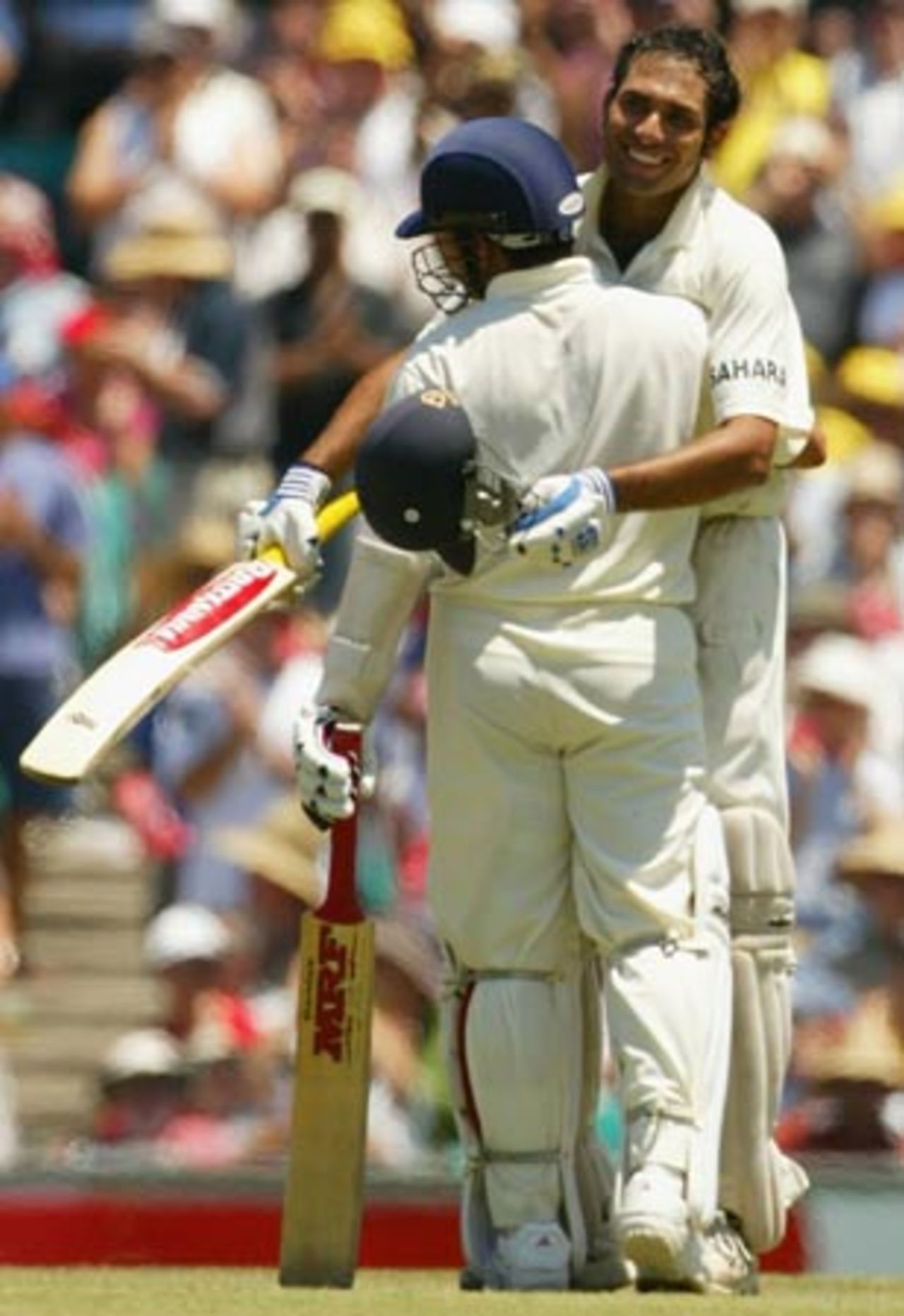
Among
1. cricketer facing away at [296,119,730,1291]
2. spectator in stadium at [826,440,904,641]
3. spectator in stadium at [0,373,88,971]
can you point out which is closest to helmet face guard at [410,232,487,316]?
cricketer facing away at [296,119,730,1291]

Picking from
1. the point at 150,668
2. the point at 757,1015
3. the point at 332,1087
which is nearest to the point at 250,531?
the point at 150,668

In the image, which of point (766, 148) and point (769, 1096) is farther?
point (766, 148)

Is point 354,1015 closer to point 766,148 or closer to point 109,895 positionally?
point 109,895

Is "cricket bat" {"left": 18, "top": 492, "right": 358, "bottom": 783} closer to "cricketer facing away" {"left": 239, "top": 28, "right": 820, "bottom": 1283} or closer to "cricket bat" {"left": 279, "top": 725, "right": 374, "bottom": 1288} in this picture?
"cricketer facing away" {"left": 239, "top": 28, "right": 820, "bottom": 1283}

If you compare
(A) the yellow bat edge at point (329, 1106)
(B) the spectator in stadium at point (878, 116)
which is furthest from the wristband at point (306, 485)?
(B) the spectator in stadium at point (878, 116)

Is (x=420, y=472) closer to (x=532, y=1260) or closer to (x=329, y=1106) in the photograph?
(x=329, y=1106)

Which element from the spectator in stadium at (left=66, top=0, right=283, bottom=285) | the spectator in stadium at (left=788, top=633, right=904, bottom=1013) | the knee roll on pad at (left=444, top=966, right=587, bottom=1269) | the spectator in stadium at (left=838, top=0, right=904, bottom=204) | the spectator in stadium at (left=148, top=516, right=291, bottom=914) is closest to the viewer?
the knee roll on pad at (left=444, top=966, right=587, bottom=1269)

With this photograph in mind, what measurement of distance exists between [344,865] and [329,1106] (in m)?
0.39

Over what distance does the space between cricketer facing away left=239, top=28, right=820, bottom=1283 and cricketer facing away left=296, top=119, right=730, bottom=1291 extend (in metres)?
0.15

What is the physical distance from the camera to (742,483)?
8.40 m

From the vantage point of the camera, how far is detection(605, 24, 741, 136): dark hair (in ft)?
28.2

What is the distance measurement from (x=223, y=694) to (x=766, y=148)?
2.49 m

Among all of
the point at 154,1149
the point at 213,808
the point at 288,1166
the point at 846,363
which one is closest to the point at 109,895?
the point at 213,808

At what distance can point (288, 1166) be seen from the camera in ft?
28.6
